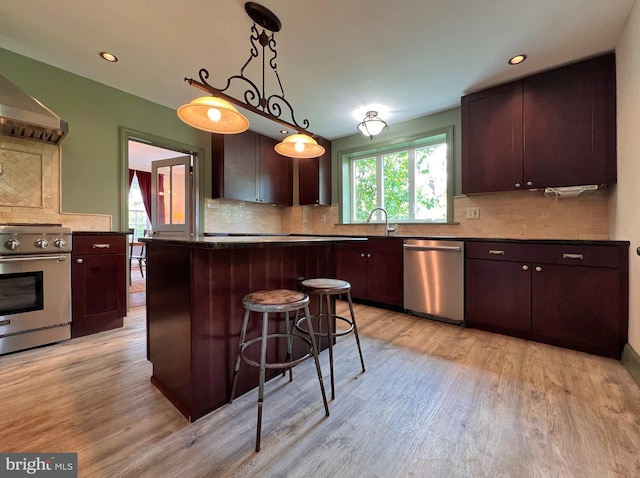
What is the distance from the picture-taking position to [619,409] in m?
1.36

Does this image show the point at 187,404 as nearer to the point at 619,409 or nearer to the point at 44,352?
the point at 44,352

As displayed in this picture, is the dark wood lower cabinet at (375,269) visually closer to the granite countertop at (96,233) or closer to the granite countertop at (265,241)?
the granite countertop at (265,241)

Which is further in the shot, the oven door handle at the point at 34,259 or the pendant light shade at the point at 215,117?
the oven door handle at the point at 34,259

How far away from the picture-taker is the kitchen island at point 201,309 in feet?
4.19

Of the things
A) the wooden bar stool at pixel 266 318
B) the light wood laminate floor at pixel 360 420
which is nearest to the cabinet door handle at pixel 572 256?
the light wood laminate floor at pixel 360 420

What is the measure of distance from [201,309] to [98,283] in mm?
1787

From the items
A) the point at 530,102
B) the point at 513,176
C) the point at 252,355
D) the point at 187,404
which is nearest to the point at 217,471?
the point at 187,404

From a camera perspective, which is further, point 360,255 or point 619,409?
point 360,255

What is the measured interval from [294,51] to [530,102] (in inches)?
84.8

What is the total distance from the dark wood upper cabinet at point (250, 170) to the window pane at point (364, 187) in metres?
1.12

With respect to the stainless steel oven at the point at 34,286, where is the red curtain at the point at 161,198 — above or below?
above

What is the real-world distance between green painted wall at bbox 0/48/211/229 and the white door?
2.23ft

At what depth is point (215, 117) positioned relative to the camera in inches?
72.2

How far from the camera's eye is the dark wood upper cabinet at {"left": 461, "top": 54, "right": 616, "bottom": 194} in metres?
2.14
